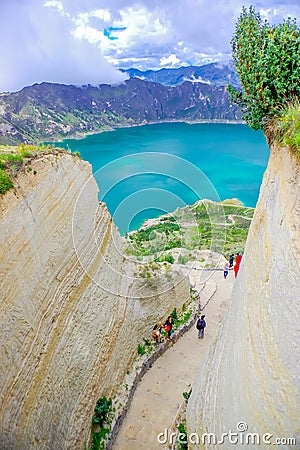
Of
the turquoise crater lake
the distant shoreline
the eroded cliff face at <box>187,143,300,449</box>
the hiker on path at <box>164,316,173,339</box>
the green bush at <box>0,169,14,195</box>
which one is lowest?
the eroded cliff face at <box>187,143,300,449</box>

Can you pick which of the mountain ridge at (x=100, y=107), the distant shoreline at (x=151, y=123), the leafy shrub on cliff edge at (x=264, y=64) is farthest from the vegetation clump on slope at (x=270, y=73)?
the distant shoreline at (x=151, y=123)

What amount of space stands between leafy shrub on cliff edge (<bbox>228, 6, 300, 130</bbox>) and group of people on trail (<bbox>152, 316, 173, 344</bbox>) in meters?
7.30

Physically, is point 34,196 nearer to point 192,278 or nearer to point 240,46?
point 240,46

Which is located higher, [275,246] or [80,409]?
[275,246]

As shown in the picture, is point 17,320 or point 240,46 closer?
point 240,46

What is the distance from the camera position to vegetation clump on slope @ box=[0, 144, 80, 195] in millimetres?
6961

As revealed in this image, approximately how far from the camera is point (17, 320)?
6.71m

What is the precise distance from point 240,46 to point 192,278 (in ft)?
36.9

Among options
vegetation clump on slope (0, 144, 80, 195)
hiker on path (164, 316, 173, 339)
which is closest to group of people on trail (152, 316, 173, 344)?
hiker on path (164, 316, 173, 339)

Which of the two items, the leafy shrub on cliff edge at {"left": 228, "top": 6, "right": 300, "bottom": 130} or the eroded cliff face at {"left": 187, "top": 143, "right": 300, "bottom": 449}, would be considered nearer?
the eroded cliff face at {"left": 187, "top": 143, "right": 300, "bottom": 449}

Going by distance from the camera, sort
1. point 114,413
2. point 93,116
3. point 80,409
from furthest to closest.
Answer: point 93,116 < point 114,413 < point 80,409

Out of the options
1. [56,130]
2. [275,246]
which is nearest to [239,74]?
[275,246]

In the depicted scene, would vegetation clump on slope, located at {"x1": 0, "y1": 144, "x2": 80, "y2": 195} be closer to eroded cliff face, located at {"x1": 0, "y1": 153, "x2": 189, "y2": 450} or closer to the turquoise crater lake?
eroded cliff face, located at {"x1": 0, "y1": 153, "x2": 189, "y2": 450}

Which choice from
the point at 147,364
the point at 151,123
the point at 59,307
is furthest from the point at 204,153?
the point at 59,307
